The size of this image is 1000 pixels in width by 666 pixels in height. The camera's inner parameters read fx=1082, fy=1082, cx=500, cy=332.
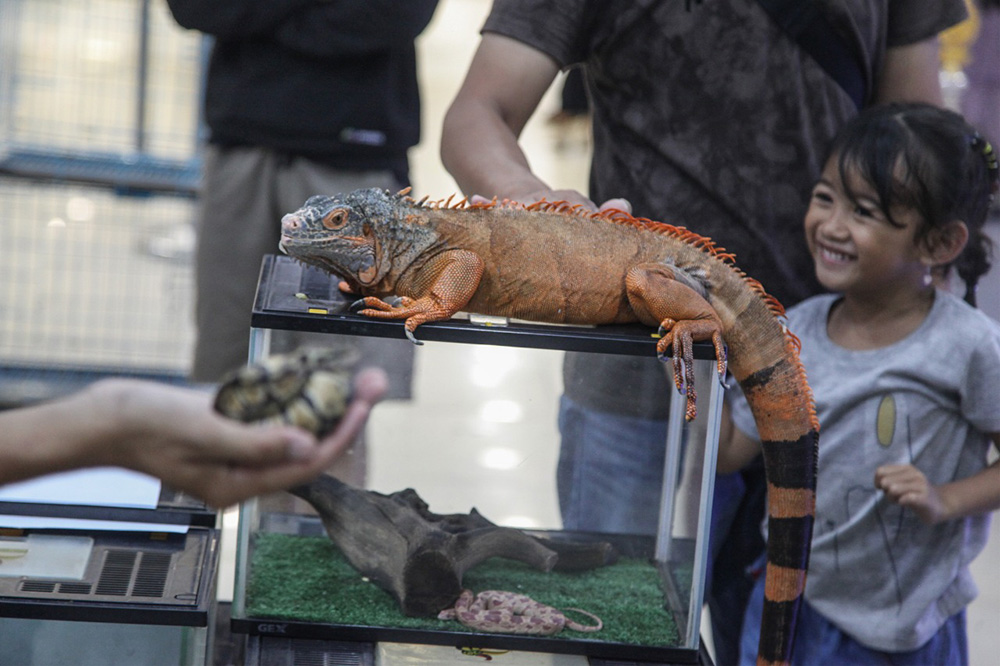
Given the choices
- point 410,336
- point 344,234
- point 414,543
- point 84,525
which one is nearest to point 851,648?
point 414,543

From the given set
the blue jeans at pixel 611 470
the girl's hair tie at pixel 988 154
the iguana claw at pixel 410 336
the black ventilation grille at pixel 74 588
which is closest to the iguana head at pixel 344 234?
the iguana claw at pixel 410 336

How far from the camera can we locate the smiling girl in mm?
2021

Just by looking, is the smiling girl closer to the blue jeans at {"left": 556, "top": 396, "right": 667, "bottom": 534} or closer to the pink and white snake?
the blue jeans at {"left": 556, "top": 396, "right": 667, "bottom": 534}

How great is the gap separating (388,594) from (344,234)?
54 centimetres

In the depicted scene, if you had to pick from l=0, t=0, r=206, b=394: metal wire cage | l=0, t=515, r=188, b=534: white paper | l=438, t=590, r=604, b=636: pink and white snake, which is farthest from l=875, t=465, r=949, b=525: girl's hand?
l=0, t=0, r=206, b=394: metal wire cage

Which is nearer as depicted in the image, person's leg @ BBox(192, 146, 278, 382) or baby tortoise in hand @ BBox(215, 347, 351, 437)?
baby tortoise in hand @ BBox(215, 347, 351, 437)

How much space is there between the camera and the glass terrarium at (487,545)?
5.00 feet

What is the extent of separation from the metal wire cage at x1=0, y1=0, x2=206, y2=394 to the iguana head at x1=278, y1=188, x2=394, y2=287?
260cm

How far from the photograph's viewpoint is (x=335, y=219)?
1.51 metres

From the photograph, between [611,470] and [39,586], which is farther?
[611,470]

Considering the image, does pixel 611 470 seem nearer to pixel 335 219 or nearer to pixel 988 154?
pixel 335 219

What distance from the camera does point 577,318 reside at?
1.59 m

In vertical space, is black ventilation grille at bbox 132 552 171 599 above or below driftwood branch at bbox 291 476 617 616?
below

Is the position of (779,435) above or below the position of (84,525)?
above
